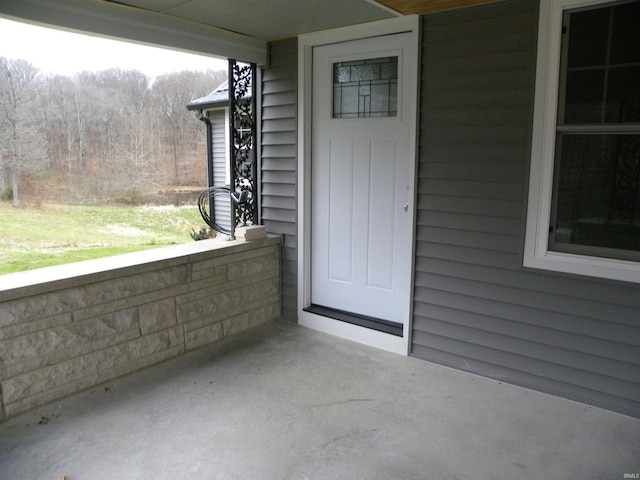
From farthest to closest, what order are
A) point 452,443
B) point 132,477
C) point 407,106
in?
point 407,106 < point 452,443 < point 132,477

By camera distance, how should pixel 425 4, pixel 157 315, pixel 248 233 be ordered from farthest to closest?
pixel 248 233, pixel 157 315, pixel 425 4

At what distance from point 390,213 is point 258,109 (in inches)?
57.3

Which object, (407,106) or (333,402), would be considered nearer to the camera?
(333,402)

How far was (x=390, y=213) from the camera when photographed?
355 centimetres

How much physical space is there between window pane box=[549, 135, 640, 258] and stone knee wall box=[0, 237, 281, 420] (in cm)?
220

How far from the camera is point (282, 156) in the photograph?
3971mm

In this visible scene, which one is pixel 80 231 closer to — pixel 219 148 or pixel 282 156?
pixel 282 156

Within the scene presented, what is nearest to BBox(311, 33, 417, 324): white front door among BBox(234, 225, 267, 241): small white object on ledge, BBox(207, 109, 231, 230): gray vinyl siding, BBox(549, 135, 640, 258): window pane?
BBox(234, 225, 267, 241): small white object on ledge

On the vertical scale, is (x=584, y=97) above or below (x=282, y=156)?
above

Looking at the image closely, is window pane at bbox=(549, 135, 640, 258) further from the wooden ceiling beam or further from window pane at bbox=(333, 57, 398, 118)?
window pane at bbox=(333, 57, 398, 118)

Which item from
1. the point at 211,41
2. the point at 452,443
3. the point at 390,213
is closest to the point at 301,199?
the point at 390,213

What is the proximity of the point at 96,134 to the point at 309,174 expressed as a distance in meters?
1.88

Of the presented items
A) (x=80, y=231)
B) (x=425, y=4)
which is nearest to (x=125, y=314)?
(x=80, y=231)

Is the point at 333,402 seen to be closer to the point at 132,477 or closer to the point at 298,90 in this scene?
the point at 132,477
